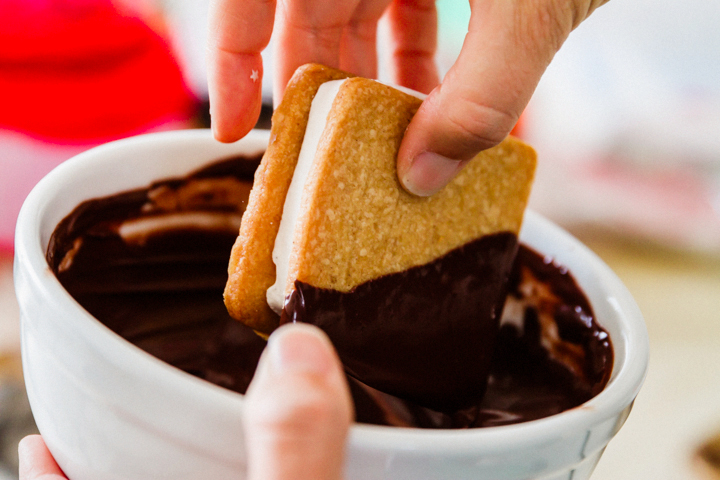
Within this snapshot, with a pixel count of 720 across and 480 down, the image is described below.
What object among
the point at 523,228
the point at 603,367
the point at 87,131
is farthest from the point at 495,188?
the point at 87,131

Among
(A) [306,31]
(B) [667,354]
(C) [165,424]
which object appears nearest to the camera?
(C) [165,424]

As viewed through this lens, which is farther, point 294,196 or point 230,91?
point 230,91

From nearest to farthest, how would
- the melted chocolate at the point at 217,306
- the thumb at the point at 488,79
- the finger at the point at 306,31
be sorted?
the thumb at the point at 488,79
the melted chocolate at the point at 217,306
the finger at the point at 306,31

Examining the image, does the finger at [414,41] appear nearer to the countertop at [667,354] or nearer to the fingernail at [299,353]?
the countertop at [667,354]

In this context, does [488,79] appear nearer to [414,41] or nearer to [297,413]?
[297,413]

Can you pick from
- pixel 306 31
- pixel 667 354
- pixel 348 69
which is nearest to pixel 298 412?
pixel 306 31

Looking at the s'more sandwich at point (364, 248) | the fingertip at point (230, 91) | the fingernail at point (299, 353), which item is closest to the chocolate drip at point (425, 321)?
the s'more sandwich at point (364, 248)

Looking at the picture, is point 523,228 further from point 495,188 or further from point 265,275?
point 265,275
